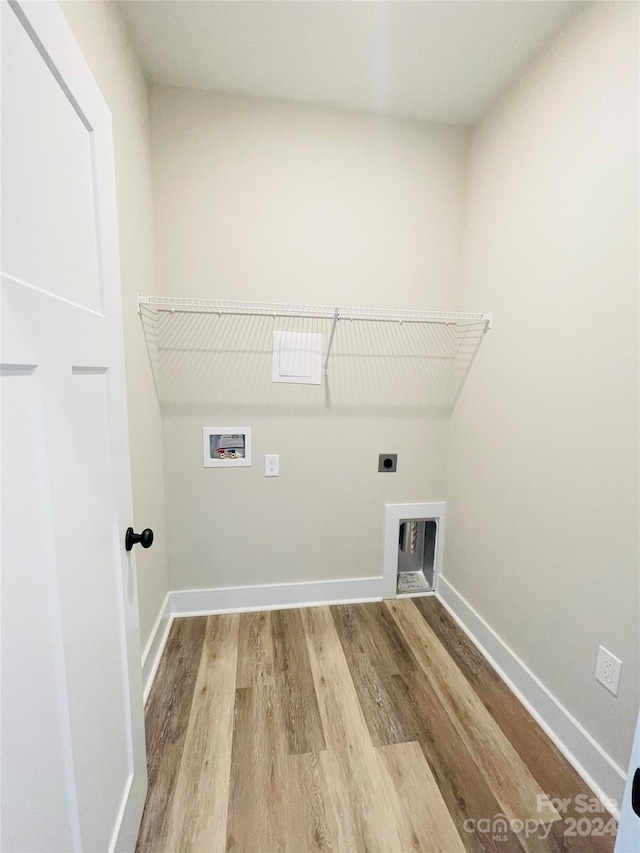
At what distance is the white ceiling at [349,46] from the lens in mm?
1233

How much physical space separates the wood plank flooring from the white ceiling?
2.62 m

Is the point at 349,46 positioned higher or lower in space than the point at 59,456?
higher

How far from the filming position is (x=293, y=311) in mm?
1628

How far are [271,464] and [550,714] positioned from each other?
1580 mm

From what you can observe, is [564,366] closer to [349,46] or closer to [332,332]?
[332,332]

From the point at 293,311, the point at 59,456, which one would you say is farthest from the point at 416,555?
the point at 59,456

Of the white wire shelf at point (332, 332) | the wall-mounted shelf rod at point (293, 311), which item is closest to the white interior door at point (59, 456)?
the wall-mounted shelf rod at point (293, 311)

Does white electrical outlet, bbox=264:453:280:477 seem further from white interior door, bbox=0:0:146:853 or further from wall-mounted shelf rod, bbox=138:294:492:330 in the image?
white interior door, bbox=0:0:146:853

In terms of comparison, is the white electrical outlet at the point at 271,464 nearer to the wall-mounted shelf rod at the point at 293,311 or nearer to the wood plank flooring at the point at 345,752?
the wall-mounted shelf rod at the point at 293,311

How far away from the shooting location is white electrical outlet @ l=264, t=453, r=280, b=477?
1.90m

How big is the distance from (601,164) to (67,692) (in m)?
2.01

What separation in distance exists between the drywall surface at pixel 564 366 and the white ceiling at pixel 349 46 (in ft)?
0.49

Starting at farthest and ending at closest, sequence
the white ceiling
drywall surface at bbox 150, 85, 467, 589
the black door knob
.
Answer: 1. drywall surface at bbox 150, 85, 467, 589
2. the white ceiling
3. the black door knob

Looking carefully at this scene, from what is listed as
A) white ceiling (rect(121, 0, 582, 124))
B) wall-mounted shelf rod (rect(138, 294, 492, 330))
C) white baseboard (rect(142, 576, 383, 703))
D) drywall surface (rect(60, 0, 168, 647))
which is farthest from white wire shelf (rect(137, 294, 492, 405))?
white baseboard (rect(142, 576, 383, 703))
